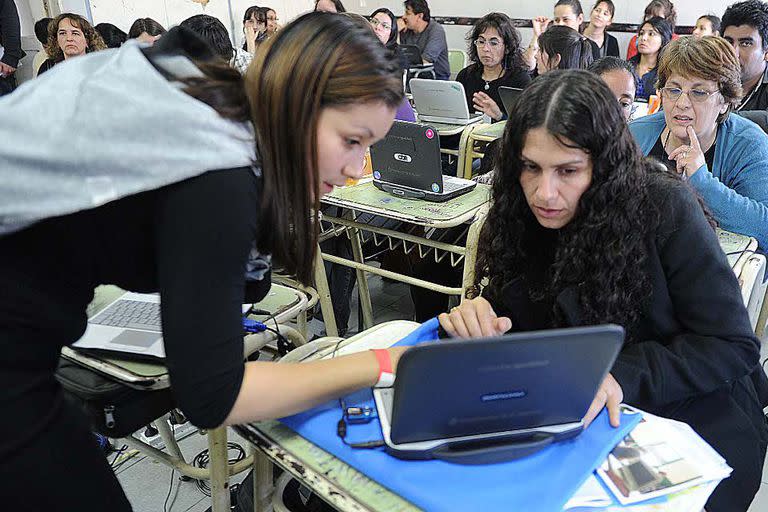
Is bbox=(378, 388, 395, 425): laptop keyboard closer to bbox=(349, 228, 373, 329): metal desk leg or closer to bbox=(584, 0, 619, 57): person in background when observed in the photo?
bbox=(349, 228, 373, 329): metal desk leg

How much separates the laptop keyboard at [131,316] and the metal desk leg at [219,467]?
0.23 metres

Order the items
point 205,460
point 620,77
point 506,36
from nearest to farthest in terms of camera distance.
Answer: point 205,460, point 620,77, point 506,36

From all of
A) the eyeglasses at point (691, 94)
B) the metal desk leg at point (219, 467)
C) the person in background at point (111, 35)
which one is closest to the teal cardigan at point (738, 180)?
the eyeglasses at point (691, 94)

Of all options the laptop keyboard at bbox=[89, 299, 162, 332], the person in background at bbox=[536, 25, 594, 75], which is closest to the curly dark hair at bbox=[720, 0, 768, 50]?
the person in background at bbox=[536, 25, 594, 75]

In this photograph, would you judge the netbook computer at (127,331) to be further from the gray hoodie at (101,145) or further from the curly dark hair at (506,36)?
the curly dark hair at (506,36)

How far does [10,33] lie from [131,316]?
15.0 ft

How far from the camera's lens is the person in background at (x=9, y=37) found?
4598mm

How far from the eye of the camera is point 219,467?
116 centimetres

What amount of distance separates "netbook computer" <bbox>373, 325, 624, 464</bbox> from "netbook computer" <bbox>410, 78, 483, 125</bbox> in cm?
269

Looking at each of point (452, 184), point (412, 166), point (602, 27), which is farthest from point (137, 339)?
point (602, 27)

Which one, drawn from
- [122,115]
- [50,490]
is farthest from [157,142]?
[50,490]

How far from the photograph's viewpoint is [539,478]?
74cm

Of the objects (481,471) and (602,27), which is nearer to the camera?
(481,471)

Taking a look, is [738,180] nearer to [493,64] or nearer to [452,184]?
[452,184]
